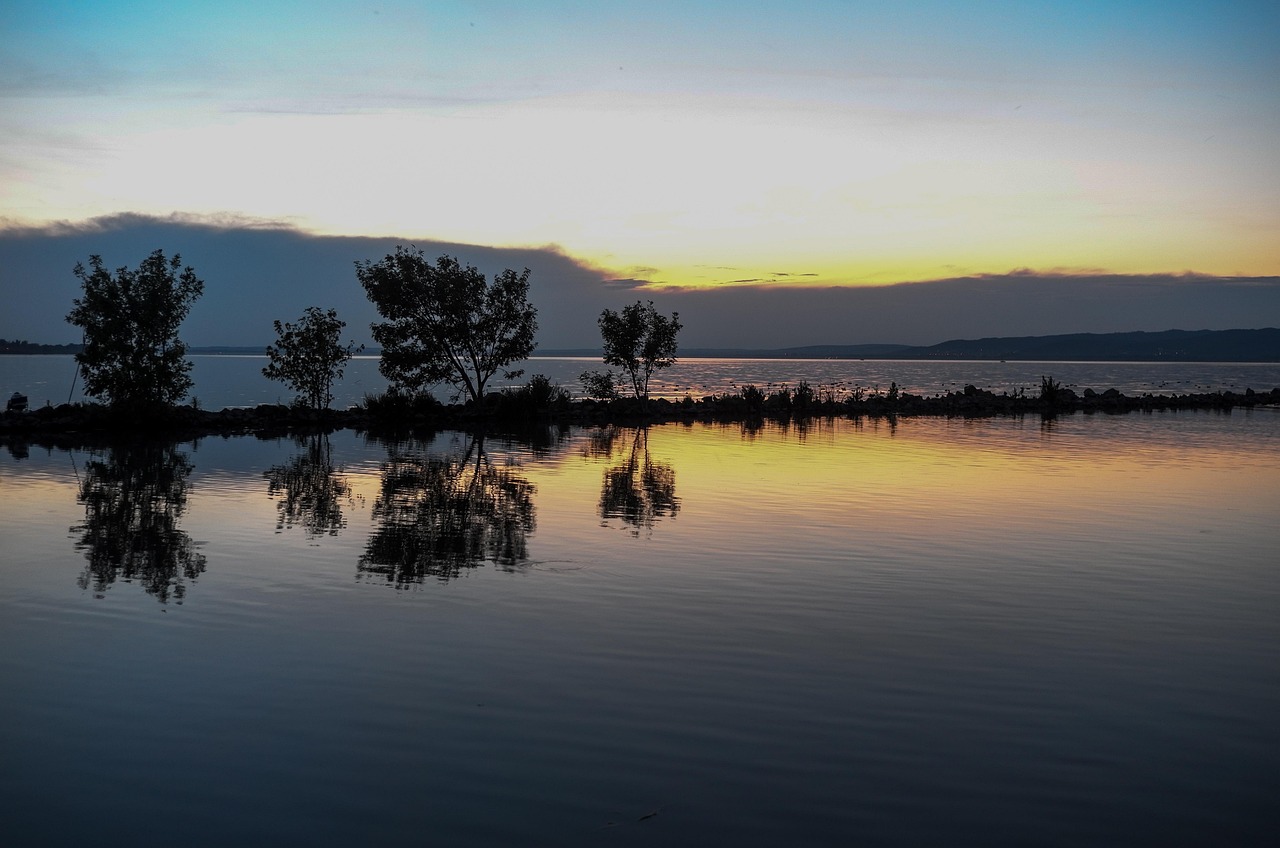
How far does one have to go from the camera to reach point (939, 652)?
756 cm

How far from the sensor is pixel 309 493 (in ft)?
52.6

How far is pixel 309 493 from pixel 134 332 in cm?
1540

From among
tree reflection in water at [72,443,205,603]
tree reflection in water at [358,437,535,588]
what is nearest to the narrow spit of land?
tree reflection in water at [72,443,205,603]

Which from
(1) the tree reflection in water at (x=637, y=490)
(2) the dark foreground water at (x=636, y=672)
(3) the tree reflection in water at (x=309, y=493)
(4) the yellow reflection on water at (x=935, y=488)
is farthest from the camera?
(1) the tree reflection in water at (x=637, y=490)

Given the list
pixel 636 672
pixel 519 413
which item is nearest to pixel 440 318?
pixel 519 413

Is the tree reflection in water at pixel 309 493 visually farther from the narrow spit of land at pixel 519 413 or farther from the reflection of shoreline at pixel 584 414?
the narrow spit of land at pixel 519 413

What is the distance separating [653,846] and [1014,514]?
10804mm

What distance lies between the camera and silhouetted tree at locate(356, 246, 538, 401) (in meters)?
34.1

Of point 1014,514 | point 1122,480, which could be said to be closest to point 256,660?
point 1014,514

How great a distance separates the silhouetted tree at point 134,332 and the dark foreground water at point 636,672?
45.8 feet

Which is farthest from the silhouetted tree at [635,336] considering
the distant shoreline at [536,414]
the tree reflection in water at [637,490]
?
the tree reflection in water at [637,490]

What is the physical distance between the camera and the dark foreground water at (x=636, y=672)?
5000 millimetres

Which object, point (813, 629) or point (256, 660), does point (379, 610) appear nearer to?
point (256, 660)

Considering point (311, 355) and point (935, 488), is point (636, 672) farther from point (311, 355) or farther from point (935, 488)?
point (311, 355)
